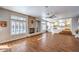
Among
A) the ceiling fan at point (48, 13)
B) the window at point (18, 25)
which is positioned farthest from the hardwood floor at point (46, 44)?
the ceiling fan at point (48, 13)

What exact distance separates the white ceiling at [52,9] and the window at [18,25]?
20 centimetres

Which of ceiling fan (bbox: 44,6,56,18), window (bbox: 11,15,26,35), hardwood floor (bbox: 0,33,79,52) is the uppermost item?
ceiling fan (bbox: 44,6,56,18)

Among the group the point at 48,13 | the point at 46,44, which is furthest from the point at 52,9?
the point at 46,44

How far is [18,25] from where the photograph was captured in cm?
292

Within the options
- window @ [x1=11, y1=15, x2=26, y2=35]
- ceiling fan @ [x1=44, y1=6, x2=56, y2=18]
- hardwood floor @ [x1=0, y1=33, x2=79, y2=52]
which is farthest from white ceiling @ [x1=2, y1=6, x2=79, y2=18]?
hardwood floor @ [x1=0, y1=33, x2=79, y2=52]

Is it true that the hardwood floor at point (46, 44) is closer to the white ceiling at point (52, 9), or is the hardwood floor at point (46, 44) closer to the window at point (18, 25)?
the window at point (18, 25)

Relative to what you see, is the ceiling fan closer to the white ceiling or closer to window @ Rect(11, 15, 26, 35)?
the white ceiling

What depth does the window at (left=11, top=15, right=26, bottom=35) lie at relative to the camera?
2.82 meters

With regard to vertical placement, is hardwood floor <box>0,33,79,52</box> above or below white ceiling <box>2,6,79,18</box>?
below

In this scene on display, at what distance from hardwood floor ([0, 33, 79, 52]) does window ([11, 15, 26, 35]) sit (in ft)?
0.76
